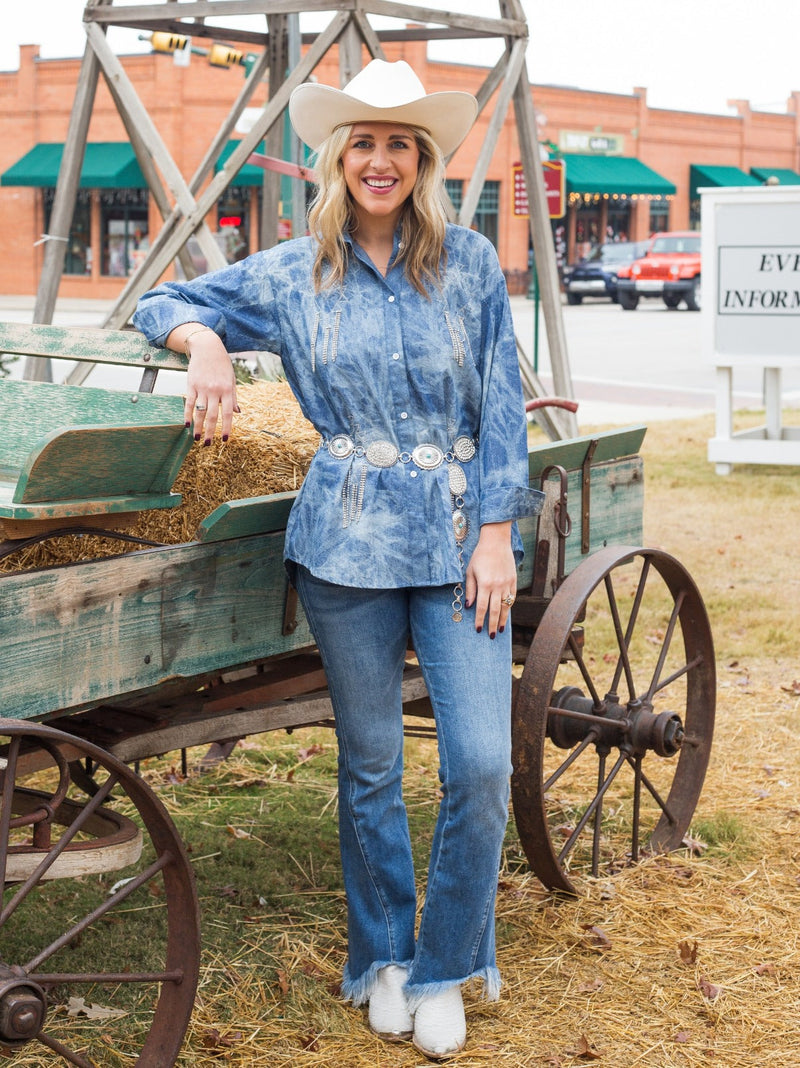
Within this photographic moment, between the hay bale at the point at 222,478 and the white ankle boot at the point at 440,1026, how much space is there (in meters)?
1.25

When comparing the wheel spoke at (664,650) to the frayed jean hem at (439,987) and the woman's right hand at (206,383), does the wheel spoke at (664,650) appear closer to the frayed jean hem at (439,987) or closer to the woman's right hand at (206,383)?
the frayed jean hem at (439,987)

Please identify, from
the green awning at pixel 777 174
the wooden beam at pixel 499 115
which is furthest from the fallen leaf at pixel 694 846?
the green awning at pixel 777 174

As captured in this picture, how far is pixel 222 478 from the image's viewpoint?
3.52 metres

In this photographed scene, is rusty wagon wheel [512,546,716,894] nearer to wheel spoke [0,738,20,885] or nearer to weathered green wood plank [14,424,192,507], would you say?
weathered green wood plank [14,424,192,507]

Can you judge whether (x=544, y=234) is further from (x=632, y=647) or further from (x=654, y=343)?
(x=654, y=343)

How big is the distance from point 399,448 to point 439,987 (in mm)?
1219

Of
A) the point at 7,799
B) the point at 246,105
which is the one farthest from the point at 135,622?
the point at 246,105

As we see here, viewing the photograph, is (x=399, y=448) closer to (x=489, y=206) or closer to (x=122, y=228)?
(x=122, y=228)

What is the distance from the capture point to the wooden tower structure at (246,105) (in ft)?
22.5

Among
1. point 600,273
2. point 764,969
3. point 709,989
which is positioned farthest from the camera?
point 600,273

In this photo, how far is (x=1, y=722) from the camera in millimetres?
2406

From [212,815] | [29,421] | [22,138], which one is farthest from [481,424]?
[22,138]

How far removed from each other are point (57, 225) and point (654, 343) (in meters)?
17.7

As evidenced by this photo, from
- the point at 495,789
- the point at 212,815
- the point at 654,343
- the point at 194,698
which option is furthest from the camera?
the point at 654,343
